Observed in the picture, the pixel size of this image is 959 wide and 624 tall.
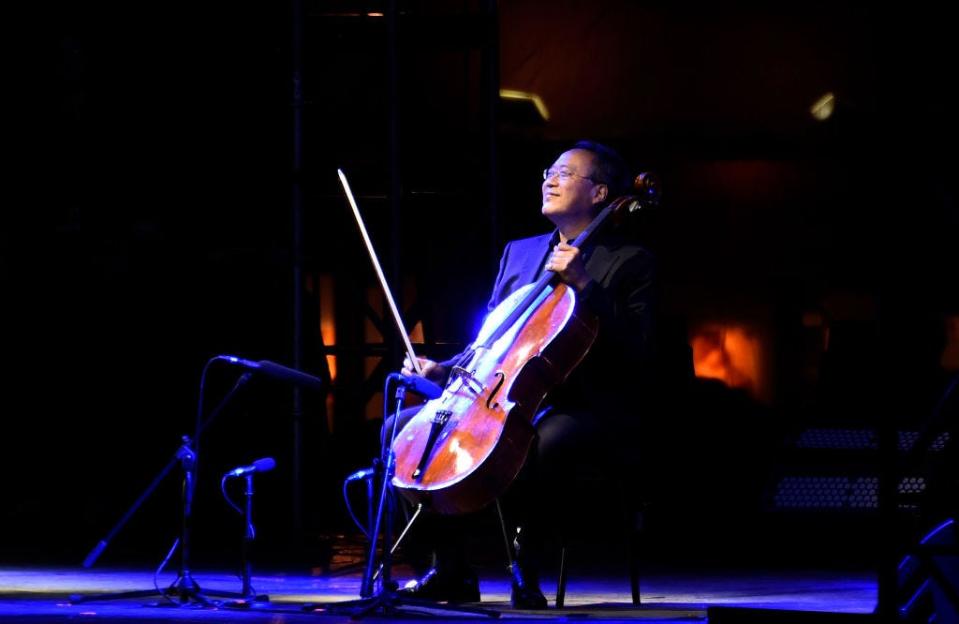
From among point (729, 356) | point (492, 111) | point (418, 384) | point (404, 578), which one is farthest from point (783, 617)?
point (729, 356)

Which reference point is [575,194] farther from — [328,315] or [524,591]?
[328,315]

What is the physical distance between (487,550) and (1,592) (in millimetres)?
2130

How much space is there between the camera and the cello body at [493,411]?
361 centimetres

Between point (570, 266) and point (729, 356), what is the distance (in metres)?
3.98

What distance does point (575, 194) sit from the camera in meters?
4.21

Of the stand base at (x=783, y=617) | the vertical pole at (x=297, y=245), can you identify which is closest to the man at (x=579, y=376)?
the stand base at (x=783, y=617)

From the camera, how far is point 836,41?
747 cm

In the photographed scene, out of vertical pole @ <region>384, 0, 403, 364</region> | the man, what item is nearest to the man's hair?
the man

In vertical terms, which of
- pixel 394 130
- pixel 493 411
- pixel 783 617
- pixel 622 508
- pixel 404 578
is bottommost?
pixel 404 578

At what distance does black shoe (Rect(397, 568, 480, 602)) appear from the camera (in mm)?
4000

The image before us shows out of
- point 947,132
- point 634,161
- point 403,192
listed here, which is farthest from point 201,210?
point 947,132

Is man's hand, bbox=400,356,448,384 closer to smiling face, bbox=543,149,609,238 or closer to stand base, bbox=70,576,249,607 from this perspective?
smiling face, bbox=543,149,609,238

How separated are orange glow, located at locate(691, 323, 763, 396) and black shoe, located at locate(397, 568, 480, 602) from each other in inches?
146

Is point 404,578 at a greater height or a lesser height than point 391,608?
lesser
